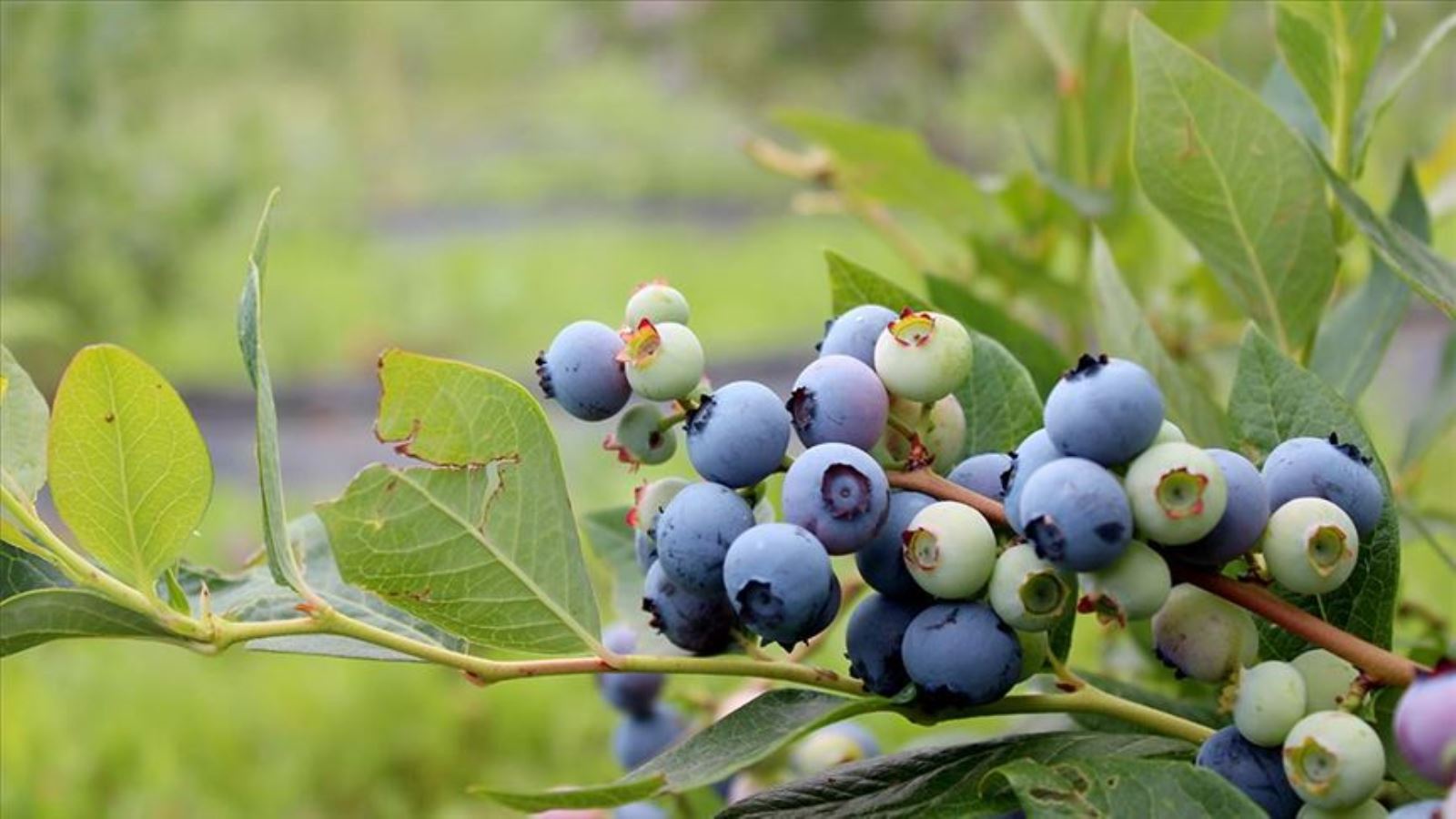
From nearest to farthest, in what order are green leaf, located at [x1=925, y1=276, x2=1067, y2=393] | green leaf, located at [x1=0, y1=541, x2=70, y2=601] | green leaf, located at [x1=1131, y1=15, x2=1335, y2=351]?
green leaf, located at [x1=0, y1=541, x2=70, y2=601]
green leaf, located at [x1=1131, y1=15, x2=1335, y2=351]
green leaf, located at [x1=925, y1=276, x2=1067, y2=393]

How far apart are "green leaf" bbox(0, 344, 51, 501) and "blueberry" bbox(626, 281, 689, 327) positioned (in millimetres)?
213

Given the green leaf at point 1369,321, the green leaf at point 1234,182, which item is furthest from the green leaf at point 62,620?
the green leaf at point 1369,321

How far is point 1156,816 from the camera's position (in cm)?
51

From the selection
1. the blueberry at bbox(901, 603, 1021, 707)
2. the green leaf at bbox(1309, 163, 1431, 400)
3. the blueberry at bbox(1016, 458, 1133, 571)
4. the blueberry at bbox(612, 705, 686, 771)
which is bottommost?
the blueberry at bbox(612, 705, 686, 771)

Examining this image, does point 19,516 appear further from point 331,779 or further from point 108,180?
point 108,180

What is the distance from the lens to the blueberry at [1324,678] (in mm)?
514

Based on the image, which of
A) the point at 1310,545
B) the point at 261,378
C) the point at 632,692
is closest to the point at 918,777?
the point at 1310,545

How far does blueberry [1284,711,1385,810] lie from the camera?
0.47 m

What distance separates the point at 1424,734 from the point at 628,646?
0.48 meters

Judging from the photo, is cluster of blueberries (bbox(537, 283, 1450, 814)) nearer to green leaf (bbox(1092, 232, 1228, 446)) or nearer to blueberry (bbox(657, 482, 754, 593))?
blueberry (bbox(657, 482, 754, 593))

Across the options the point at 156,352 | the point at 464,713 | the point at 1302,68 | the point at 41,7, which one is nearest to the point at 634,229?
the point at 156,352

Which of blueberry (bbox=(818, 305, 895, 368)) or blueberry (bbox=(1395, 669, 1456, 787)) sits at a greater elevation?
blueberry (bbox=(818, 305, 895, 368))

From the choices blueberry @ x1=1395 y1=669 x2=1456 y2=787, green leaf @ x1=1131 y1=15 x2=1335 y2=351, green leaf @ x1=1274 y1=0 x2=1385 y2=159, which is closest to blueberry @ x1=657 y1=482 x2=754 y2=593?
blueberry @ x1=1395 y1=669 x2=1456 y2=787

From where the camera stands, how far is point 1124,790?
0.52m
